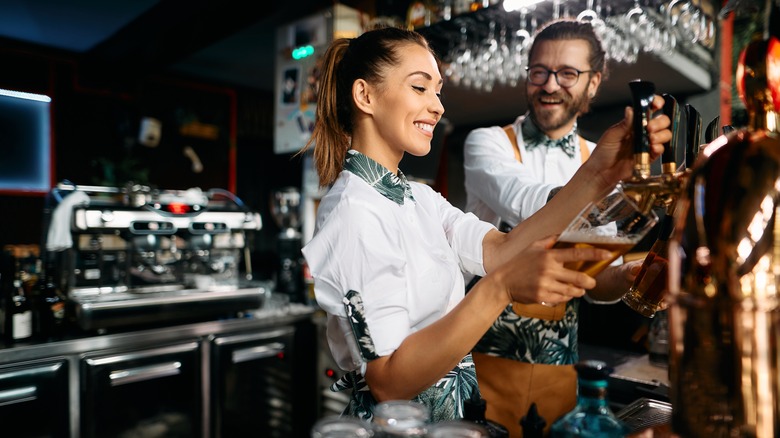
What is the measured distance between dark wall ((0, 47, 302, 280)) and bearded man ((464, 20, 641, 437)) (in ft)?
11.9

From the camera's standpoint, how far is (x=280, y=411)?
308cm

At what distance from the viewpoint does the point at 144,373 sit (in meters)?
2.57

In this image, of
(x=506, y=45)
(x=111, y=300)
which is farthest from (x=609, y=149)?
(x=111, y=300)

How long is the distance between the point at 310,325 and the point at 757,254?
2.89 metres

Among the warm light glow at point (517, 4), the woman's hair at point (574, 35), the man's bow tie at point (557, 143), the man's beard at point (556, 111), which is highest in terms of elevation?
the warm light glow at point (517, 4)

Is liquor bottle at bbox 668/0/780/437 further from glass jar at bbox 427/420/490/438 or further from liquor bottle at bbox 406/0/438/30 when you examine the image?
liquor bottle at bbox 406/0/438/30

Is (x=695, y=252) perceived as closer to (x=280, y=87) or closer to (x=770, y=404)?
(x=770, y=404)

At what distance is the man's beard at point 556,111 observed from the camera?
4.69 ft

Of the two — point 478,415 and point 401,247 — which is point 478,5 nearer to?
point 401,247

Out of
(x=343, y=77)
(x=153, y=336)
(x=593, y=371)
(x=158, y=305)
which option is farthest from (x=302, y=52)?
(x=593, y=371)

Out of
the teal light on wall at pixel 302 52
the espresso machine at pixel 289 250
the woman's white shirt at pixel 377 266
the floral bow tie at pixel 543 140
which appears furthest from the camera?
the espresso machine at pixel 289 250

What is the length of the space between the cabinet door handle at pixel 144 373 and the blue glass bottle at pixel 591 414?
2.37 metres

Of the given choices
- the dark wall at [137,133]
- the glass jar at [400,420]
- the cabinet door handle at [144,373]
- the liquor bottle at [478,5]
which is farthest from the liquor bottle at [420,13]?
the dark wall at [137,133]

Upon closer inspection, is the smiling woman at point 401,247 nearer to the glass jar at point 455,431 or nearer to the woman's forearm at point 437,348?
the woman's forearm at point 437,348
